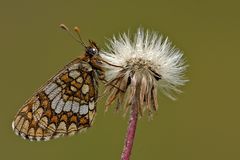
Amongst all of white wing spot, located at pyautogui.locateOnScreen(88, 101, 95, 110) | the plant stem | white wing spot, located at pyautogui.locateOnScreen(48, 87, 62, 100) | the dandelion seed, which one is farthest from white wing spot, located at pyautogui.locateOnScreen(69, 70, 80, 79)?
the plant stem

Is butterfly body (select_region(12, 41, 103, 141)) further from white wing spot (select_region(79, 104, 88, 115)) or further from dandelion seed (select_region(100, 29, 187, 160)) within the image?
dandelion seed (select_region(100, 29, 187, 160))

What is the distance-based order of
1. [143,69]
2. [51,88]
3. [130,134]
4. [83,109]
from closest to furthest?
[130,134]
[143,69]
[83,109]
[51,88]

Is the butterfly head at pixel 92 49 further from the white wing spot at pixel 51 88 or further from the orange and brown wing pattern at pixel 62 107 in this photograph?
the white wing spot at pixel 51 88

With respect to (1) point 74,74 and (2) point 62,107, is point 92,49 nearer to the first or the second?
(1) point 74,74

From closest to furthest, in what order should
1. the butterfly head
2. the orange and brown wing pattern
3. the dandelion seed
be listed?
the dandelion seed, the orange and brown wing pattern, the butterfly head

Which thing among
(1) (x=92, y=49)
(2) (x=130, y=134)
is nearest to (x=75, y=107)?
(1) (x=92, y=49)

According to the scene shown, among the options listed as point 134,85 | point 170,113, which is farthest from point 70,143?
point 134,85

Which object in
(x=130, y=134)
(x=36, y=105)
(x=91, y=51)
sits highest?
(x=91, y=51)

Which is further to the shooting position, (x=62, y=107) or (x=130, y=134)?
(x=62, y=107)

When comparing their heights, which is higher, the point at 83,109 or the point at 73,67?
the point at 73,67

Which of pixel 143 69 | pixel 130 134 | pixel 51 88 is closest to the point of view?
pixel 130 134
